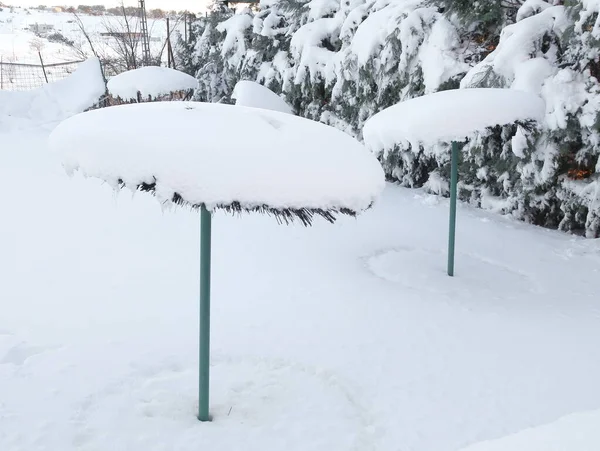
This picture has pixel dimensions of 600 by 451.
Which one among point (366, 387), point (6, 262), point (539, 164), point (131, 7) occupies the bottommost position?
point (366, 387)

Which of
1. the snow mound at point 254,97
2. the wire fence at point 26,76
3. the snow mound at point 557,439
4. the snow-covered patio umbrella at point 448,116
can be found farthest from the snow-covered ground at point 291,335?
the wire fence at point 26,76

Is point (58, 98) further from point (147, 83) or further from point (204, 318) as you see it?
point (204, 318)

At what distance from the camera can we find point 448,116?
140 inches

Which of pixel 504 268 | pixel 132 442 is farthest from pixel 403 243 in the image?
pixel 132 442

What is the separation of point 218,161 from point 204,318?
86cm

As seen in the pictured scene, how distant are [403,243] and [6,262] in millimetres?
3254

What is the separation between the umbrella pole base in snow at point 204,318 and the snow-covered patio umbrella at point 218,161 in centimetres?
42

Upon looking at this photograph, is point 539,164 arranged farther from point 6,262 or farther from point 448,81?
point 6,262

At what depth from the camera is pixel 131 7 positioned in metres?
15.1

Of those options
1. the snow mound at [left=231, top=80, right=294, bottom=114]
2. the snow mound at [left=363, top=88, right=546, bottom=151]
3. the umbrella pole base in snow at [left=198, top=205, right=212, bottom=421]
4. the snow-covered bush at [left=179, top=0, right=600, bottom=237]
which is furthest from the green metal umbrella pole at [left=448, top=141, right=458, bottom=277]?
the snow mound at [left=231, top=80, right=294, bottom=114]

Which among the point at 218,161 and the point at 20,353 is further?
the point at 20,353

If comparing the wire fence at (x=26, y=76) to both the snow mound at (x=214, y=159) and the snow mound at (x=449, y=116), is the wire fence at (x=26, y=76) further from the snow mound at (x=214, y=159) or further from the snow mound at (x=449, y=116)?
the snow mound at (x=214, y=159)

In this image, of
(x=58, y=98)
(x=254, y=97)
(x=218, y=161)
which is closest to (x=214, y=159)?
(x=218, y=161)

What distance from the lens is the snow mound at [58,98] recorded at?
10.8m
